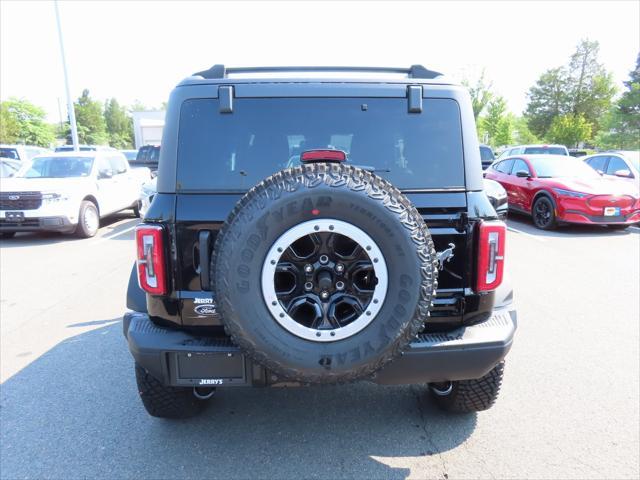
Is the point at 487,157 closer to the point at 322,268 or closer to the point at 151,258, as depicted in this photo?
the point at 322,268

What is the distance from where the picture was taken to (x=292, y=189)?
1.81 m

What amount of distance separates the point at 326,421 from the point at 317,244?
143 cm

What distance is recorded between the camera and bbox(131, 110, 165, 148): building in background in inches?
2013

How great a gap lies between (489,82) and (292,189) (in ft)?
202

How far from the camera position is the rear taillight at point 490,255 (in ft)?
7.20

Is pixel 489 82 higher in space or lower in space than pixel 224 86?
higher

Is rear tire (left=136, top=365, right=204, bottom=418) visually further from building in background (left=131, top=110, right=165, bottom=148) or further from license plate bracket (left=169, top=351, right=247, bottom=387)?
building in background (left=131, top=110, right=165, bottom=148)

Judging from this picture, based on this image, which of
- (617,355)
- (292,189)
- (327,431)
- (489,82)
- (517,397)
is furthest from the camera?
(489,82)

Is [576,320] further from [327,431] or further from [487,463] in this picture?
[327,431]

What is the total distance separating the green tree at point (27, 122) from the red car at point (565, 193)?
189 ft

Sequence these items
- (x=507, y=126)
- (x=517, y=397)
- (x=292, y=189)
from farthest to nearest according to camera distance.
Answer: (x=507, y=126) < (x=517, y=397) < (x=292, y=189)

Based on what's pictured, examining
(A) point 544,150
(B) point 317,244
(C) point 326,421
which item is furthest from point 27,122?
(B) point 317,244

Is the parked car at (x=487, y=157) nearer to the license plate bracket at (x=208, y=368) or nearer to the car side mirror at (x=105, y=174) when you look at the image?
the license plate bracket at (x=208, y=368)

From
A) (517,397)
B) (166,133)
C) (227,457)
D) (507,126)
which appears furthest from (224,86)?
(507,126)
